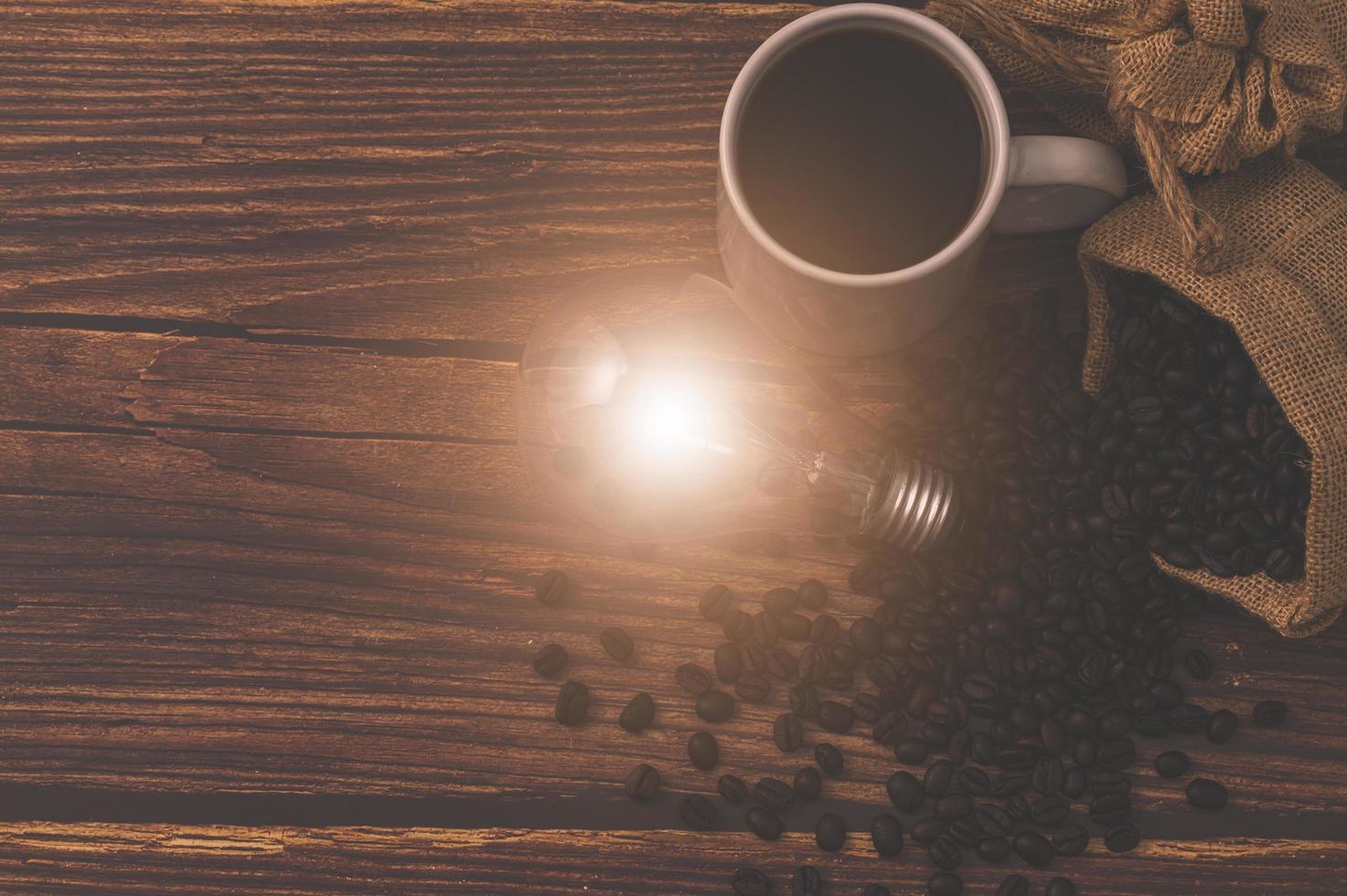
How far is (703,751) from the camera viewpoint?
98 centimetres

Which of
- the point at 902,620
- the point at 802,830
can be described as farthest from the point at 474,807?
the point at 902,620

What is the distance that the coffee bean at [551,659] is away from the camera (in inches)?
39.1

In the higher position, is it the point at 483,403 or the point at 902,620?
the point at 483,403

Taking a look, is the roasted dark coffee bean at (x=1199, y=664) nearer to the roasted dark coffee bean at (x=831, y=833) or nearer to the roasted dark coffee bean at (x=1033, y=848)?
the roasted dark coffee bean at (x=1033, y=848)

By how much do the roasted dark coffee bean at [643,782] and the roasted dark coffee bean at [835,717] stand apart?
7.1 inches

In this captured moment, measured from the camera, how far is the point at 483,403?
103cm

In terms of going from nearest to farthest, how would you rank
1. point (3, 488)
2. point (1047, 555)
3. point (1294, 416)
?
point (1294, 416) → point (1047, 555) → point (3, 488)

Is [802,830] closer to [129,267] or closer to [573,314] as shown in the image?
[573,314]

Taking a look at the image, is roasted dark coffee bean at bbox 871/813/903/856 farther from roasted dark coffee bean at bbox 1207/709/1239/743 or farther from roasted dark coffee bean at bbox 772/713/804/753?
roasted dark coffee bean at bbox 1207/709/1239/743

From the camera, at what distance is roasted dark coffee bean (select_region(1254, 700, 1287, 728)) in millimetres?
953

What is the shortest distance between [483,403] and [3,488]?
53 cm

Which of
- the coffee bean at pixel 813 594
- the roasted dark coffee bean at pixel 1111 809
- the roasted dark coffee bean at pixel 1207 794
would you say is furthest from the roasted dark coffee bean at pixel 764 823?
the roasted dark coffee bean at pixel 1207 794

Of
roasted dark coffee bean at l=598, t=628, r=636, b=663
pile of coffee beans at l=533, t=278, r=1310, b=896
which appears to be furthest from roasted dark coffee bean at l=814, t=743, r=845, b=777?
roasted dark coffee bean at l=598, t=628, r=636, b=663

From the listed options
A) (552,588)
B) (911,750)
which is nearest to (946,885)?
(911,750)
